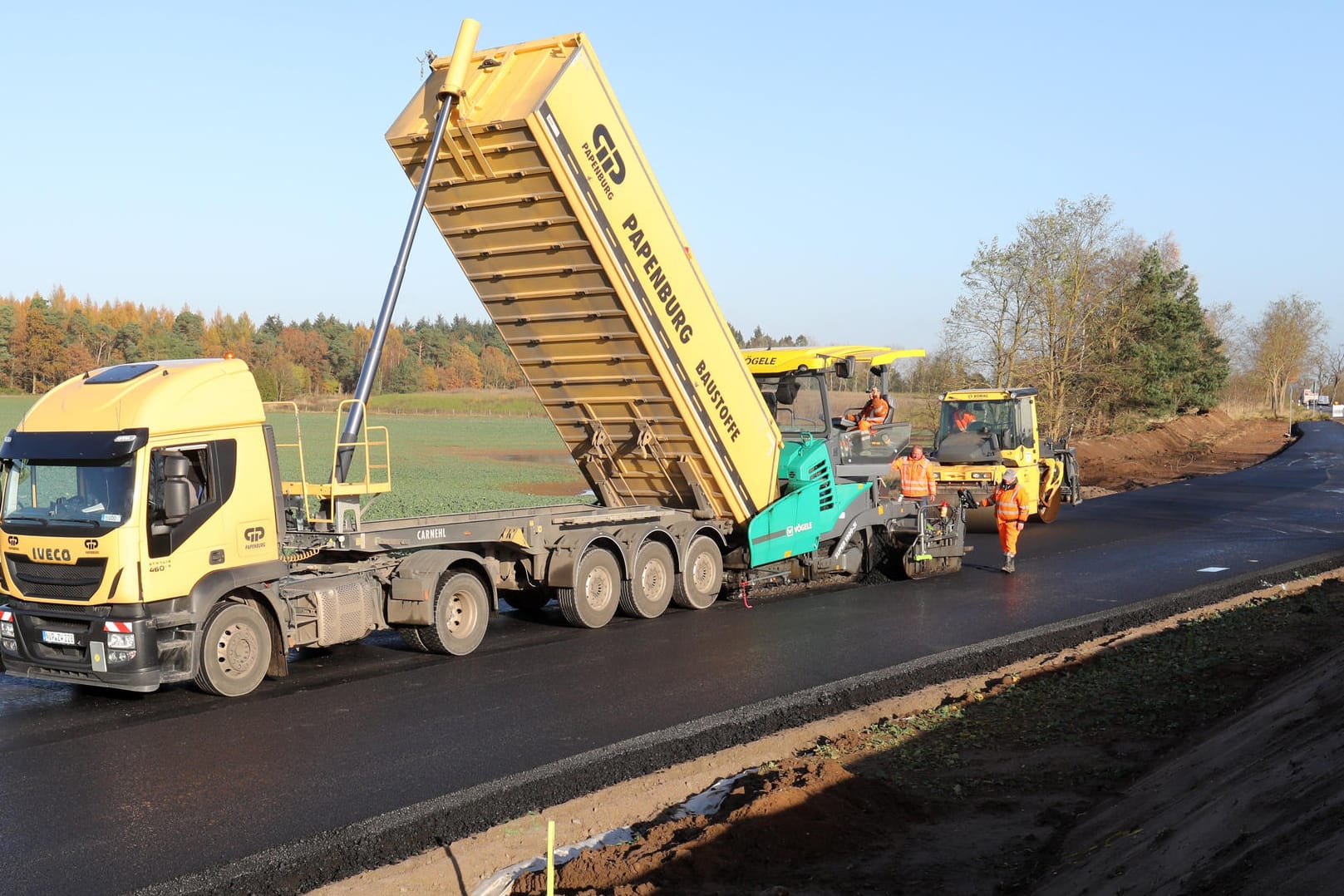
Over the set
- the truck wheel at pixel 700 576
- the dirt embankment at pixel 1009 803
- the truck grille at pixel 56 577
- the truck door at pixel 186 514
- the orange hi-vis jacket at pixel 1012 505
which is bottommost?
the dirt embankment at pixel 1009 803

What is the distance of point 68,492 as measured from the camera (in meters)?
8.99

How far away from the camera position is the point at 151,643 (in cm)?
872

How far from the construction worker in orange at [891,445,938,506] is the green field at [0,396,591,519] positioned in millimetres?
7080

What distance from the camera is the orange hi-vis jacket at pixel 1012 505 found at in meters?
15.9

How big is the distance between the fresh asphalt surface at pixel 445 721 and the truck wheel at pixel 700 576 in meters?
0.27

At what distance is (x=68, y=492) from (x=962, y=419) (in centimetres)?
1697

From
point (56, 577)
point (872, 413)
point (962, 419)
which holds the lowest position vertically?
point (56, 577)

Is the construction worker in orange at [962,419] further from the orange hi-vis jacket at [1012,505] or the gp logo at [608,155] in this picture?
the gp logo at [608,155]

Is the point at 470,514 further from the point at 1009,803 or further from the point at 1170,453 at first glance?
the point at 1170,453

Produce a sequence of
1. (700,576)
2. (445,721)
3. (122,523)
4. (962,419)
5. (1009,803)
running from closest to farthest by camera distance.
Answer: (1009,803) → (445,721) → (122,523) → (700,576) → (962,419)

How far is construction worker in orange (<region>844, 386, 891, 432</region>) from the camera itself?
1498 cm

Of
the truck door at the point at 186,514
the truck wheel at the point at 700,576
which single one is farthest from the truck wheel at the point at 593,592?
the truck door at the point at 186,514

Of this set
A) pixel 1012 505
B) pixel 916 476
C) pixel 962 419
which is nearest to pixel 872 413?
pixel 916 476

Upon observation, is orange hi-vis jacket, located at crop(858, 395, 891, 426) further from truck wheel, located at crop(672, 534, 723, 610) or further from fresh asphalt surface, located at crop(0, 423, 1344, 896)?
truck wheel, located at crop(672, 534, 723, 610)
